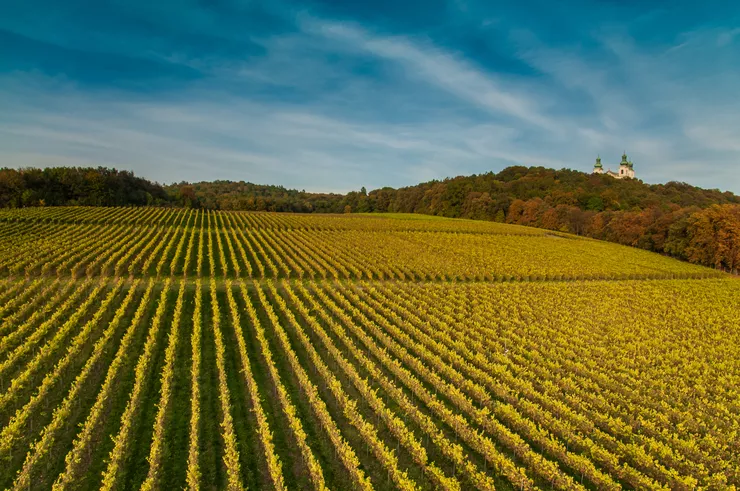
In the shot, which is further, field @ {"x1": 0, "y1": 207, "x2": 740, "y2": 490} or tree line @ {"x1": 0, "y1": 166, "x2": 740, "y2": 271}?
tree line @ {"x1": 0, "y1": 166, "x2": 740, "y2": 271}

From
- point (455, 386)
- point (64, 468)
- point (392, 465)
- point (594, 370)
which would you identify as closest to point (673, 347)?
point (594, 370)

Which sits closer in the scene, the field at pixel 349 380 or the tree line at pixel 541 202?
the field at pixel 349 380

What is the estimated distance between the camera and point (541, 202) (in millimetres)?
94188

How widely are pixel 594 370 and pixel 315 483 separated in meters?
14.1

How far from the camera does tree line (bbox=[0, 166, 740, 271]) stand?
54.7 metres

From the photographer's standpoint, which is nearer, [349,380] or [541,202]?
[349,380]

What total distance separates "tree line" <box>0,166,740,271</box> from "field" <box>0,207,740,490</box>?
24.1 meters

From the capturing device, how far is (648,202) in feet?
284

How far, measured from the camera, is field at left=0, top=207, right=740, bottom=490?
11234 millimetres

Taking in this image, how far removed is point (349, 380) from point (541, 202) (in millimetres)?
89981

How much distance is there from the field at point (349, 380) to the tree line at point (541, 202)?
24.1 meters

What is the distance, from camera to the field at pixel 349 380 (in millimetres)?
11234

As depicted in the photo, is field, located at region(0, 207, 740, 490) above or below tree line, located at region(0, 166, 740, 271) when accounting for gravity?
below

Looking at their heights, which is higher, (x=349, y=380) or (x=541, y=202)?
(x=541, y=202)
